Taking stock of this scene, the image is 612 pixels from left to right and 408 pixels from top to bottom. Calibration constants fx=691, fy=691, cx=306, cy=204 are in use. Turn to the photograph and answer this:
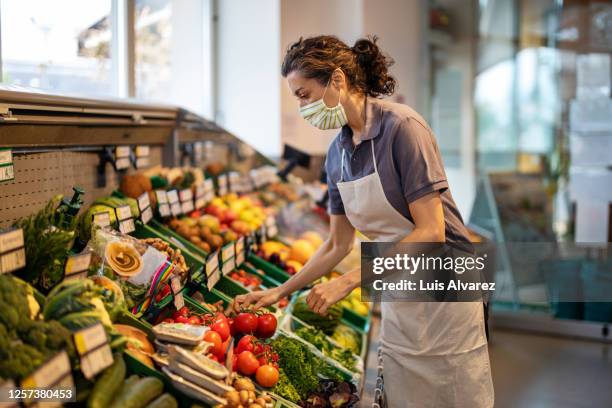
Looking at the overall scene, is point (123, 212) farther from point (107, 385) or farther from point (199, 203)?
point (107, 385)

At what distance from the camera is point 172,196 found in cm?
348

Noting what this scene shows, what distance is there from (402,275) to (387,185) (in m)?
0.34

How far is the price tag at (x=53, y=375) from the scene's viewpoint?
1.46 m

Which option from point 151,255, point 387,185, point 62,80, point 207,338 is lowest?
point 207,338

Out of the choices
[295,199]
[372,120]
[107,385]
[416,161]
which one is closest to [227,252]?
[372,120]

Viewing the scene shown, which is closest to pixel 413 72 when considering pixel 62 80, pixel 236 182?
pixel 236 182

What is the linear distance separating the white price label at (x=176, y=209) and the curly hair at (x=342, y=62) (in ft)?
4.16

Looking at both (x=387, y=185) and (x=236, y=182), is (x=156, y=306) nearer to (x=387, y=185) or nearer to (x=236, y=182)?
(x=387, y=185)

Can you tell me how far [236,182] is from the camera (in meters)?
4.50

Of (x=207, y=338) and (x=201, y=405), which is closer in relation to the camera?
(x=201, y=405)

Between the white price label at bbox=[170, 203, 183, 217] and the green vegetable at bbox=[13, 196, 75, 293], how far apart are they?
4.48ft

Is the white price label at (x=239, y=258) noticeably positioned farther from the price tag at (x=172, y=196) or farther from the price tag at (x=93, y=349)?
the price tag at (x=93, y=349)

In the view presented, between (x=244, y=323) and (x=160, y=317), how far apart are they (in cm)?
30

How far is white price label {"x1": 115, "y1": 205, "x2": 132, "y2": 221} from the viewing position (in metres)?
2.87
